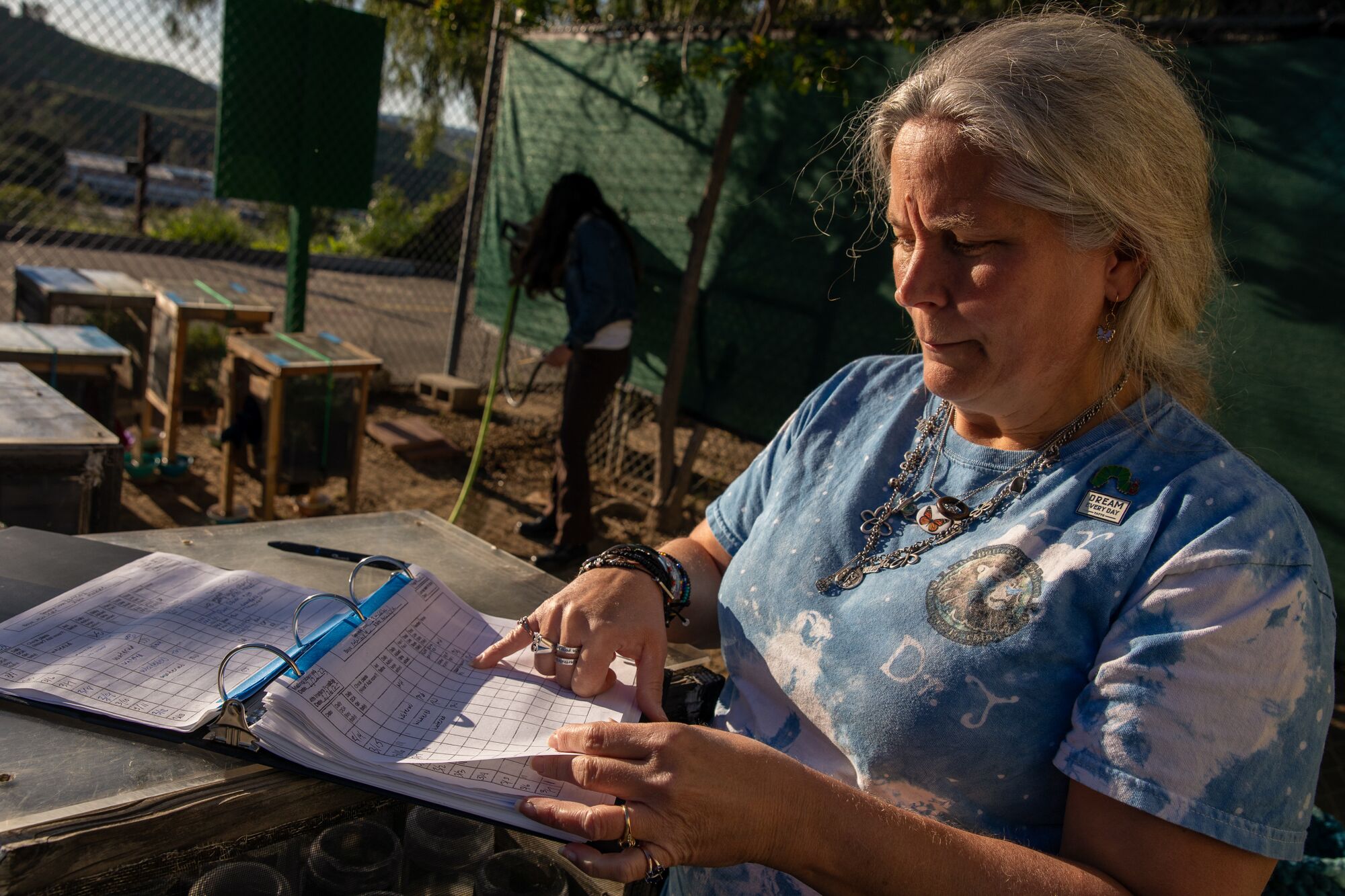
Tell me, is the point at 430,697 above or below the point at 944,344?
below

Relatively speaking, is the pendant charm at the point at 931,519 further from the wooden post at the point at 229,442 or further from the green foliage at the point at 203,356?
the green foliage at the point at 203,356

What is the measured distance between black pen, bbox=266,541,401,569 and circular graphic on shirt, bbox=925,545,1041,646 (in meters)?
0.83

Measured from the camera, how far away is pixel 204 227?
517 inches

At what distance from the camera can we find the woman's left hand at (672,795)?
3.09 ft

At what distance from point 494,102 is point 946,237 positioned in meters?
6.02

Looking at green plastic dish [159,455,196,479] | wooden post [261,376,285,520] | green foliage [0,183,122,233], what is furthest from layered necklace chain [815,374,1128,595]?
green foliage [0,183,122,233]

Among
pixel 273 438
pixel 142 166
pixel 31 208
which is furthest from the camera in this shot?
pixel 31 208

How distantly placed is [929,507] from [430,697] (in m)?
0.69

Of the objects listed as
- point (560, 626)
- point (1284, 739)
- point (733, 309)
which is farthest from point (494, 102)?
point (1284, 739)

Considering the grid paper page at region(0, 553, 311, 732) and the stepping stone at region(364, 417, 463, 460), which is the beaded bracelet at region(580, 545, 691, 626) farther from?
the stepping stone at region(364, 417, 463, 460)

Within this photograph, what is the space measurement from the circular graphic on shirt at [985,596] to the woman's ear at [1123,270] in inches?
13.8

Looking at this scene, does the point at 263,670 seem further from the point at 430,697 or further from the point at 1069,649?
the point at 1069,649

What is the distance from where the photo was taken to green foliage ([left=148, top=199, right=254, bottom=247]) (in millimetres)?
12805

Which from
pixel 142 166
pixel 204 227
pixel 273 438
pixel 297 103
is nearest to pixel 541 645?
pixel 273 438
